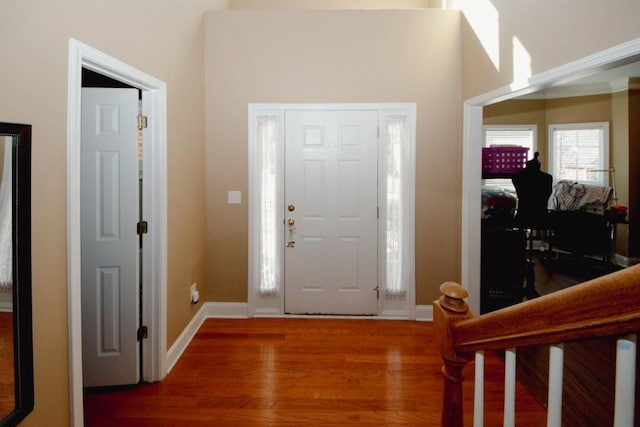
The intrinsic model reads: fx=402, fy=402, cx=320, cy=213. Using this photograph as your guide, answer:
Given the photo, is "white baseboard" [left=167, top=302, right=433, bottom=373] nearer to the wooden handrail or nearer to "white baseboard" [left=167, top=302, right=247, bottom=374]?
"white baseboard" [left=167, top=302, right=247, bottom=374]

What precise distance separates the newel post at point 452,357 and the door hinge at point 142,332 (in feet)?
7.79

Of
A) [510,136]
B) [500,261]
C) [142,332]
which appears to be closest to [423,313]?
[500,261]

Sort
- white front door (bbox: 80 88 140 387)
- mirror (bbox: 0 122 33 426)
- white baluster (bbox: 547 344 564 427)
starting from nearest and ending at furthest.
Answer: white baluster (bbox: 547 344 564 427) → mirror (bbox: 0 122 33 426) → white front door (bbox: 80 88 140 387)

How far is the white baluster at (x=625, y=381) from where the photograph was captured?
1.88 ft

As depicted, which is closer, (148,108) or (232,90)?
(148,108)

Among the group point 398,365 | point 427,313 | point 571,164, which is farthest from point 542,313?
point 571,164

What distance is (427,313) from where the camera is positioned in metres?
4.05

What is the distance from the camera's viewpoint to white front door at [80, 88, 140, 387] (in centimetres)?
260

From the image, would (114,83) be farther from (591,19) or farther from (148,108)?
(591,19)

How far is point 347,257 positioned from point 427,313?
979 mm

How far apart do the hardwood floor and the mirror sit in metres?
1.04

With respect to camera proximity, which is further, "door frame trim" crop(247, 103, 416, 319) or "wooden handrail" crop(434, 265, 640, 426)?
"door frame trim" crop(247, 103, 416, 319)

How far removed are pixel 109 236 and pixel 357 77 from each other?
2.66 metres

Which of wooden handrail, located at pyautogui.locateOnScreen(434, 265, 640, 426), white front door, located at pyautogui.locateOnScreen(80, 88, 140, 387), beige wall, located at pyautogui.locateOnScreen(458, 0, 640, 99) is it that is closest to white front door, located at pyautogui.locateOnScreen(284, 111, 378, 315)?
beige wall, located at pyautogui.locateOnScreen(458, 0, 640, 99)
